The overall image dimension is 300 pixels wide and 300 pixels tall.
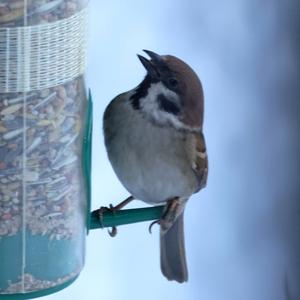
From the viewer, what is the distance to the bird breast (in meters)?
2.57

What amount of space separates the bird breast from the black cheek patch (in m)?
0.04

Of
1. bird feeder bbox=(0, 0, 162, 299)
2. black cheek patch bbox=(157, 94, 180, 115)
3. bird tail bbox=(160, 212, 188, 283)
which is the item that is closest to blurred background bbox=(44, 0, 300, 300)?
bird tail bbox=(160, 212, 188, 283)

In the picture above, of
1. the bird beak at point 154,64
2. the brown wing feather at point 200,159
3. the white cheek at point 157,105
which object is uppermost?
the bird beak at point 154,64

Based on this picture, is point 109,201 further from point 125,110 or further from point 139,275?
point 125,110

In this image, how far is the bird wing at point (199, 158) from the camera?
8.62 ft

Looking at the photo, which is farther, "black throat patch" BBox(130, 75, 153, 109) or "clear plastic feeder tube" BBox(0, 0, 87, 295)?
"black throat patch" BBox(130, 75, 153, 109)

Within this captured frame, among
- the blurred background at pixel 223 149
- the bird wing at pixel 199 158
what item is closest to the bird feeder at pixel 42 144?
the bird wing at pixel 199 158

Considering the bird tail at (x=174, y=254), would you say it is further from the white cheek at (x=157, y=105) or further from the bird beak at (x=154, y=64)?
the bird beak at (x=154, y=64)

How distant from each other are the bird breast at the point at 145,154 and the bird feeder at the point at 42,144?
6.9 inches

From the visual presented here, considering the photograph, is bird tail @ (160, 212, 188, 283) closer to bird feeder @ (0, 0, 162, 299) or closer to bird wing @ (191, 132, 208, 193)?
bird wing @ (191, 132, 208, 193)

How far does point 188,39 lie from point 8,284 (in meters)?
1.46

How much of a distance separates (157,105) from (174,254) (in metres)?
0.46

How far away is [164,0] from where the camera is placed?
11.2 feet

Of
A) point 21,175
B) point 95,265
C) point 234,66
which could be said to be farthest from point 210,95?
point 21,175
